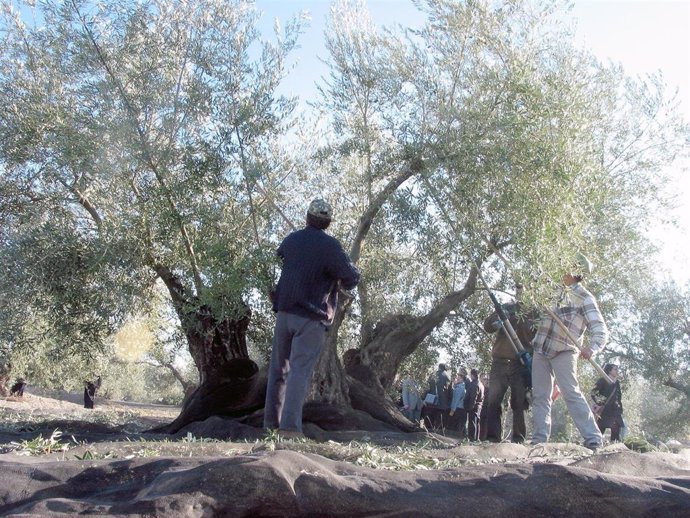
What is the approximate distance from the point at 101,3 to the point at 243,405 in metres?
5.85

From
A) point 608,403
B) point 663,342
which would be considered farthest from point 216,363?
point 663,342

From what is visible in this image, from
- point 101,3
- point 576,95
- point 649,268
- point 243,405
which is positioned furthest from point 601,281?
point 101,3

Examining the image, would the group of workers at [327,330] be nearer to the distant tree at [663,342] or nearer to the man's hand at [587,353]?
the man's hand at [587,353]

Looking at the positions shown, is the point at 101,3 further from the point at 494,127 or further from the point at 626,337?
the point at 626,337

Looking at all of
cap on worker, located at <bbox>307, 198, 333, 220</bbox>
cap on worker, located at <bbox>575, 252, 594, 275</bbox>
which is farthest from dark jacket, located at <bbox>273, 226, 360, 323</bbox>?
cap on worker, located at <bbox>575, 252, 594, 275</bbox>

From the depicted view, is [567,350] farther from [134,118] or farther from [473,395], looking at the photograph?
[473,395]

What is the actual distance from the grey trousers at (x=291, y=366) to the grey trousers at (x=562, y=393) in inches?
102

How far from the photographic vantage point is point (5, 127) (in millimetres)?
10133

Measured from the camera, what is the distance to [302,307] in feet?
Answer: 20.8

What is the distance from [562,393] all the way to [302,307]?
2907 millimetres

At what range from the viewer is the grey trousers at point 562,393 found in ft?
23.3

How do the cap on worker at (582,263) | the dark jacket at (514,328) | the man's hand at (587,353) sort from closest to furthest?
the man's hand at (587,353) < the cap on worker at (582,263) < the dark jacket at (514,328)

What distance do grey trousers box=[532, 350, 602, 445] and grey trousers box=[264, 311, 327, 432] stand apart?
258cm

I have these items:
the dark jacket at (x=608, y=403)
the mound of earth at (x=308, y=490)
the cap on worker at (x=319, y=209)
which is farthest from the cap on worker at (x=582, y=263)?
the dark jacket at (x=608, y=403)
